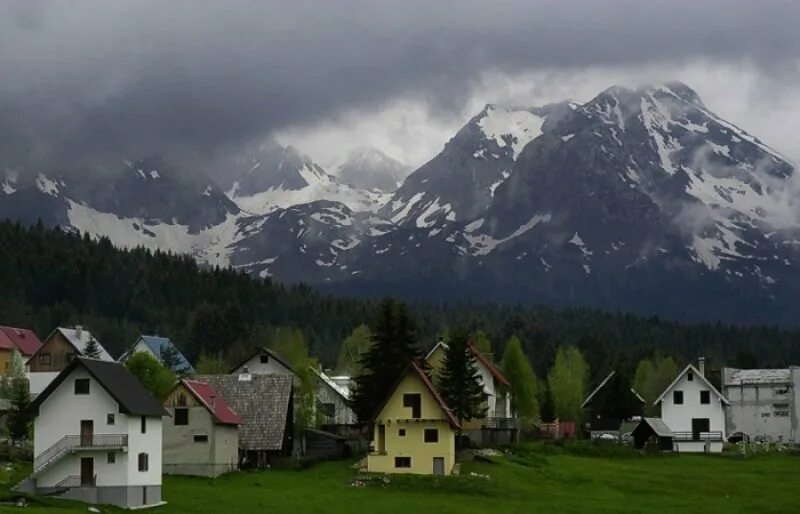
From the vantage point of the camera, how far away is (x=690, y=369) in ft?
500

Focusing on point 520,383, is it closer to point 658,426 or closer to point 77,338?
point 658,426

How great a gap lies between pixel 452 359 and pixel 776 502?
2827 centimetres

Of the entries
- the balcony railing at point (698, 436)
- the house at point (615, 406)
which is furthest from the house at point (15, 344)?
the balcony railing at point (698, 436)

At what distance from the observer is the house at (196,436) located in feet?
342

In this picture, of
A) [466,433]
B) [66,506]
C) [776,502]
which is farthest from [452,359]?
[66,506]

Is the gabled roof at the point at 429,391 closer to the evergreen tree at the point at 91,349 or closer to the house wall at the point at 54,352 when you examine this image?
the evergreen tree at the point at 91,349

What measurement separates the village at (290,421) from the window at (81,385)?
6 cm

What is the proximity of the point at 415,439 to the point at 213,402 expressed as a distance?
15.9m

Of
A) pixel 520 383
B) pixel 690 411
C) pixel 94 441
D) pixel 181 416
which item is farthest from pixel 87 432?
pixel 690 411

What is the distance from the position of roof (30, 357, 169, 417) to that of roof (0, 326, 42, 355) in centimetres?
9531

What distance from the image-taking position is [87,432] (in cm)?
8894

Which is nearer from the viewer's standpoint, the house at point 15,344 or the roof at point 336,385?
the roof at point 336,385

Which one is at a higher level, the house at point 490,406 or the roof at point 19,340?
the roof at point 19,340

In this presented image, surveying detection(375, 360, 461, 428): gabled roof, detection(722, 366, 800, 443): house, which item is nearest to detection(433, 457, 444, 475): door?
detection(375, 360, 461, 428): gabled roof
